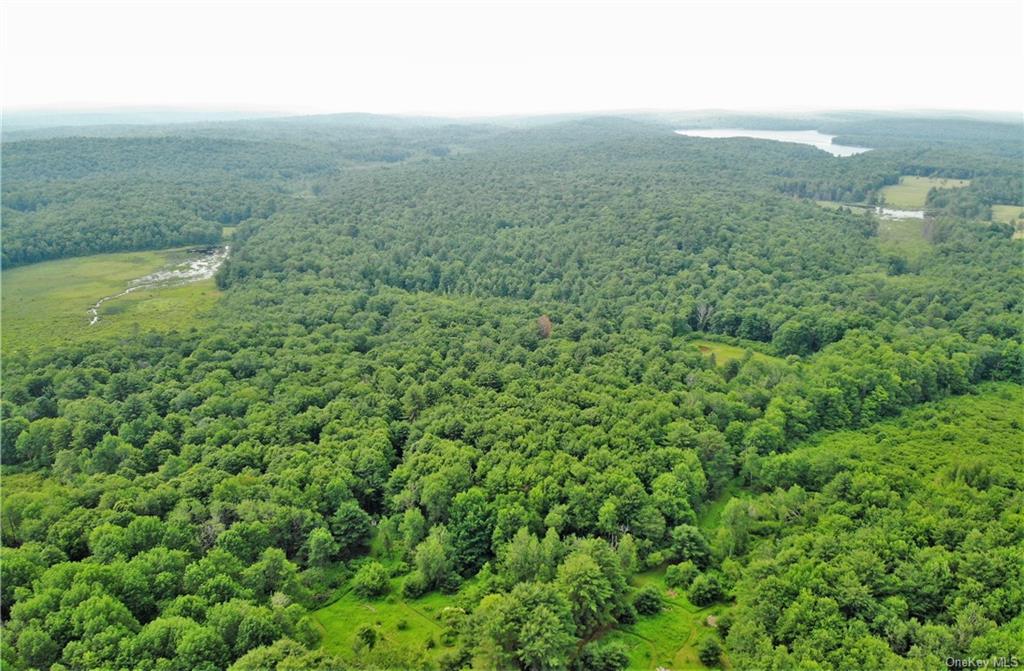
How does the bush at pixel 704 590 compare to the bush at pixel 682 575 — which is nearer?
the bush at pixel 704 590

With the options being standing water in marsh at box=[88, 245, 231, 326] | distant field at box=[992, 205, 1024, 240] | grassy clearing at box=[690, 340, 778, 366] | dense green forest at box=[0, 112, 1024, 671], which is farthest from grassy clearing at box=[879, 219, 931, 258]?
standing water in marsh at box=[88, 245, 231, 326]

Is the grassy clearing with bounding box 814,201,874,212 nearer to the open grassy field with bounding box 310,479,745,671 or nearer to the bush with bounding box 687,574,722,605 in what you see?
the bush with bounding box 687,574,722,605

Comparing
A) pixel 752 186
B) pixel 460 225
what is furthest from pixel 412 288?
pixel 752 186

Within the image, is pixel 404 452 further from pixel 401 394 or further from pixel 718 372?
pixel 718 372

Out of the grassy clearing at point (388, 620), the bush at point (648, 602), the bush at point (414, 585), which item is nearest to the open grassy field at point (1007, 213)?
the bush at point (648, 602)

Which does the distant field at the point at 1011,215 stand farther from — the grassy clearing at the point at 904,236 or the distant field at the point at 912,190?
the distant field at the point at 912,190

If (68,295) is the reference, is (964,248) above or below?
above

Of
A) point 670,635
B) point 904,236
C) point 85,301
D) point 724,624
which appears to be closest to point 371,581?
point 670,635
